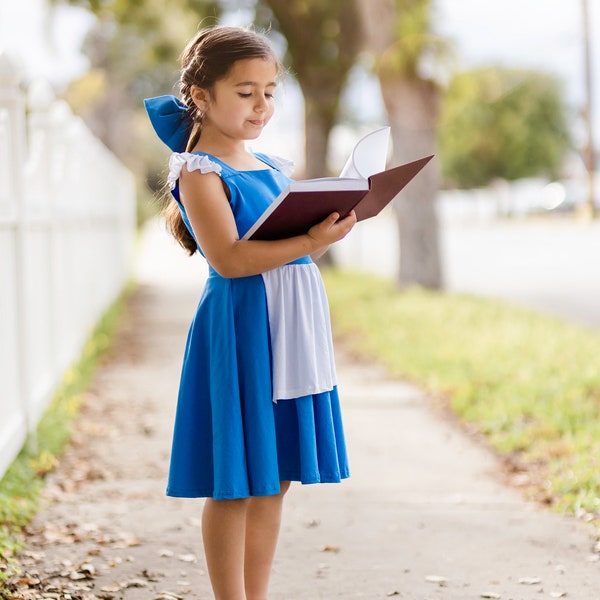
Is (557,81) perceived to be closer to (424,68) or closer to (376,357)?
(424,68)

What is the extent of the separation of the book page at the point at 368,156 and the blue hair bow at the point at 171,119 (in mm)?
476

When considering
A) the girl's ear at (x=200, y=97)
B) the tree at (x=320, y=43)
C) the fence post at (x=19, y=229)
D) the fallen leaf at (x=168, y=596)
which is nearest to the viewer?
the girl's ear at (x=200, y=97)

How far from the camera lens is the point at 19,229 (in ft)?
17.8

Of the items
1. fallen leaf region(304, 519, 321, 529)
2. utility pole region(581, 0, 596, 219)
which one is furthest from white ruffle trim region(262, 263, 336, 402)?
utility pole region(581, 0, 596, 219)

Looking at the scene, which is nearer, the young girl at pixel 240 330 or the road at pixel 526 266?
the young girl at pixel 240 330

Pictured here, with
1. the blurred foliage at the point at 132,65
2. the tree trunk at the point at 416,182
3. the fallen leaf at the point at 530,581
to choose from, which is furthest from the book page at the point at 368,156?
the tree trunk at the point at 416,182

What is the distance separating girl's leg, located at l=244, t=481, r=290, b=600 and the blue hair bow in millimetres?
1032

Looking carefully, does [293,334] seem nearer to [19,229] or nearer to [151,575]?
[151,575]

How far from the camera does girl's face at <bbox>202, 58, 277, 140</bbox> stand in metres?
2.88

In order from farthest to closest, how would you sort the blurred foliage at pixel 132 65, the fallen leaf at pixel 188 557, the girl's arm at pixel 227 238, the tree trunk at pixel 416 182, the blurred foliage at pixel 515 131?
the blurred foliage at pixel 515 131 < the blurred foliage at pixel 132 65 < the tree trunk at pixel 416 182 < the fallen leaf at pixel 188 557 < the girl's arm at pixel 227 238

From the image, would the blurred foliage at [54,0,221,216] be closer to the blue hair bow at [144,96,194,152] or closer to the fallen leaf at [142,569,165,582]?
the blue hair bow at [144,96,194,152]

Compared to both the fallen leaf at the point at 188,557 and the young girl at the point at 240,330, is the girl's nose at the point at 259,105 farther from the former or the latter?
the fallen leaf at the point at 188,557

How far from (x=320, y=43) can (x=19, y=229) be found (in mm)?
12284

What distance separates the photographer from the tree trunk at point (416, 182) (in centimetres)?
1270
